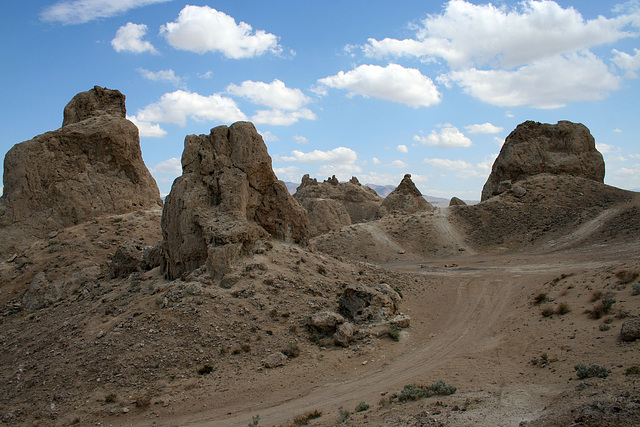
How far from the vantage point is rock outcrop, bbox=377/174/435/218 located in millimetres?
51281

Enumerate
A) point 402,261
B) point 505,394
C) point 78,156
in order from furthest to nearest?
1. point 402,261
2. point 78,156
3. point 505,394

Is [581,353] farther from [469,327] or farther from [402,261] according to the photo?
[402,261]

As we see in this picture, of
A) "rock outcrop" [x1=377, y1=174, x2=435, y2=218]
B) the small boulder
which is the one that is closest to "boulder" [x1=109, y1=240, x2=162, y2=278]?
the small boulder

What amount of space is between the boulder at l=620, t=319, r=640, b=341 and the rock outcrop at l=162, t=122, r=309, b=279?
11.7 metres

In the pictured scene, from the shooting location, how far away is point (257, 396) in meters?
10.6

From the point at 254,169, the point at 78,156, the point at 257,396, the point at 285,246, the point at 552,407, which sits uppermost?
the point at 78,156

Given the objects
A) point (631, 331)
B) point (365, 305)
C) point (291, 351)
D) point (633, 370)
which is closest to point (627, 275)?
point (631, 331)

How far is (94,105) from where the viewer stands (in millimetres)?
27938

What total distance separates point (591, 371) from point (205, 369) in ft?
29.7

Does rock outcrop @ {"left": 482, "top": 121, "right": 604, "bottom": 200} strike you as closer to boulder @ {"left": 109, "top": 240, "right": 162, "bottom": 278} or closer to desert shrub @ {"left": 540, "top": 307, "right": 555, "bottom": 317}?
desert shrub @ {"left": 540, "top": 307, "right": 555, "bottom": 317}

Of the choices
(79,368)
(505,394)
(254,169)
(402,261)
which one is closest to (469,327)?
(505,394)

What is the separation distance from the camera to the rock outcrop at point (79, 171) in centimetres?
2384

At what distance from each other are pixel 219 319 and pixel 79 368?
384 centimetres

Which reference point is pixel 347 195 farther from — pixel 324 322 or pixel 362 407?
pixel 362 407
